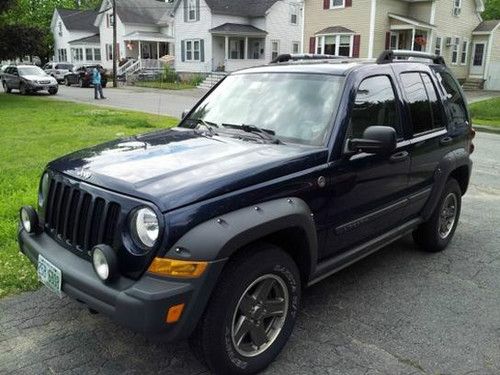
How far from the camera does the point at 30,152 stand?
9703mm

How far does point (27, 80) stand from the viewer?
89.1 feet

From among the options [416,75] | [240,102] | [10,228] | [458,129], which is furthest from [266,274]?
[10,228]

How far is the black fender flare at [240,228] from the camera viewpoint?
2.62 metres

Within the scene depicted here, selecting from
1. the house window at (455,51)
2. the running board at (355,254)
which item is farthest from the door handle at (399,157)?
the house window at (455,51)

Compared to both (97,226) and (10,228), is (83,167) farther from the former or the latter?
(10,228)

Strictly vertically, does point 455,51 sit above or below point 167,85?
above

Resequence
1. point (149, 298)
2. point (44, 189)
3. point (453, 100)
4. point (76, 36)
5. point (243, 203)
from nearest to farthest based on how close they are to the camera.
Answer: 1. point (149, 298)
2. point (243, 203)
3. point (44, 189)
4. point (453, 100)
5. point (76, 36)

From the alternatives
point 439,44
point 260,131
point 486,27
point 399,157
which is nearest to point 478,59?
point 486,27

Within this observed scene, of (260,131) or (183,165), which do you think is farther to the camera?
(260,131)

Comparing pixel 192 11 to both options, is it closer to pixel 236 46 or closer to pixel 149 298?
pixel 236 46

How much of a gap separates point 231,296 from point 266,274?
12.3 inches

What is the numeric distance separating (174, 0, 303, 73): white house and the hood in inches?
1397

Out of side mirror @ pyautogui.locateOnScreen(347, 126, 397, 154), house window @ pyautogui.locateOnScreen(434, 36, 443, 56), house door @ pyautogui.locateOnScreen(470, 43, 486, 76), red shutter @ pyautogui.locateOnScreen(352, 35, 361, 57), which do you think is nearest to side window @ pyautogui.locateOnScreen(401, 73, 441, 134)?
side mirror @ pyautogui.locateOnScreen(347, 126, 397, 154)

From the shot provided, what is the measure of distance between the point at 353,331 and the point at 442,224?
83.2 inches
